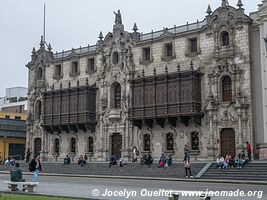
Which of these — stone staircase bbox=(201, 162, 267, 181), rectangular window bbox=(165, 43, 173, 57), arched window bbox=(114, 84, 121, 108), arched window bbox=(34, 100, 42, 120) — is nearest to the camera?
stone staircase bbox=(201, 162, 267, 181)

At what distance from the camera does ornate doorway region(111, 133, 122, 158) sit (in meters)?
52.3

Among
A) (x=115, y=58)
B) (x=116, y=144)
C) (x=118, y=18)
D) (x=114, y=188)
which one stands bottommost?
(x=114, y=188)

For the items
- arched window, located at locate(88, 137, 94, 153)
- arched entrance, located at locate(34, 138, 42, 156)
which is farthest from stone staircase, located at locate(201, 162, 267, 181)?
arched entrance, located at locate(34, 138, 42, 156)

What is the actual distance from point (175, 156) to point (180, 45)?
35.3 feet

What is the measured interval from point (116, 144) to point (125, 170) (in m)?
10.1

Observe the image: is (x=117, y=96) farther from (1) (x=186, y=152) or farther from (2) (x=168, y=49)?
(1) (x=186, y=152)

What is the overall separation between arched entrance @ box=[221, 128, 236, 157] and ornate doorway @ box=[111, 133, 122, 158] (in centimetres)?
1220

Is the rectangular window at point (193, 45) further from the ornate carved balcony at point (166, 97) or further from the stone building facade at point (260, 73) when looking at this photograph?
the stone building facade at point (260, 73)

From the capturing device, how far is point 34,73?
61.7 metres

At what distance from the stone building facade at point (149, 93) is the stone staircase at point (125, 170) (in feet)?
16.3

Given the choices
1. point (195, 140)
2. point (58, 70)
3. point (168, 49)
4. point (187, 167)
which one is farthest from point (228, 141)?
point (58, 70)

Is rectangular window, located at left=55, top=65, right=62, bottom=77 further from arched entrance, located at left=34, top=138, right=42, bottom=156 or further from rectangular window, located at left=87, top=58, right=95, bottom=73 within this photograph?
arched entrance, located at left=34, top=138, right=42, bottom=156

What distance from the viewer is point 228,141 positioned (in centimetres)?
4422

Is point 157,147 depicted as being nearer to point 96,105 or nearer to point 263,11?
point 96,105
